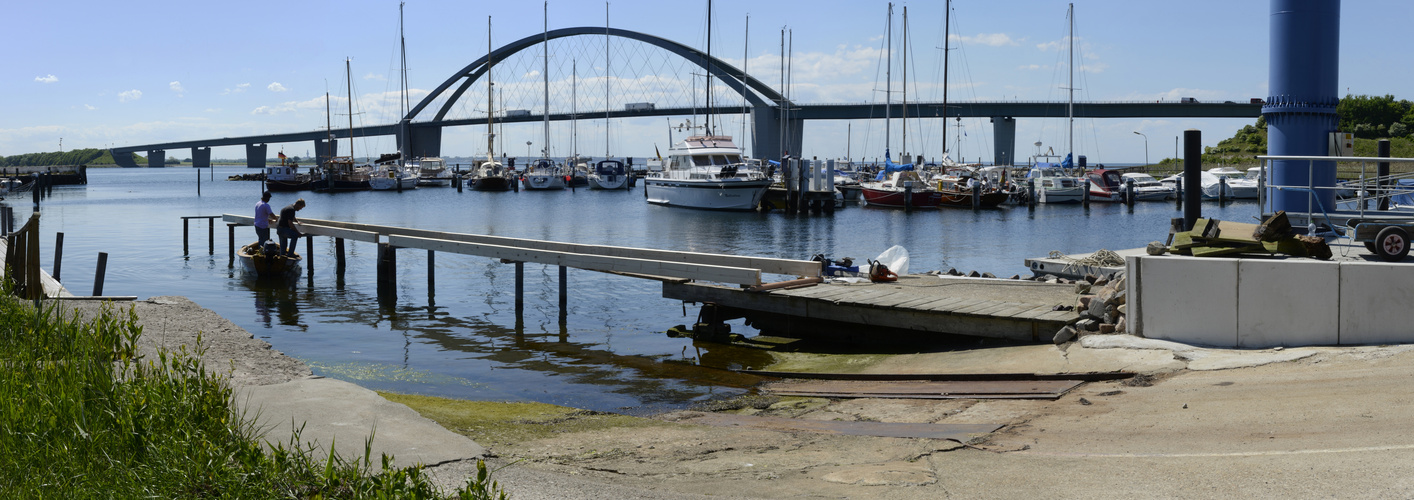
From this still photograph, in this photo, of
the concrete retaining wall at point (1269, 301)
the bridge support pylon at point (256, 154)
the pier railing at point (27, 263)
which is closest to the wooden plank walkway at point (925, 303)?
the concrete retaining wall at point (1269, 301)

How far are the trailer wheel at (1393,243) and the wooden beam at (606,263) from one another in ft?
22.9

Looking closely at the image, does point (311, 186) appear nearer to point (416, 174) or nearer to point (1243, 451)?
point (416, 174)

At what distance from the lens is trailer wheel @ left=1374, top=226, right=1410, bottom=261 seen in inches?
358

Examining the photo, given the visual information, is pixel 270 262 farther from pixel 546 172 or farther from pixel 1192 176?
pixel 546 172

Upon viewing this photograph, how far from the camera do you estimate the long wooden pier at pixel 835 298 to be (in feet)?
38.3

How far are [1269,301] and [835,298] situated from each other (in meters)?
5.25

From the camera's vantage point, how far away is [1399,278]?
8398mm

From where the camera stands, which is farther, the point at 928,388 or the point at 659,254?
the point at 659,254

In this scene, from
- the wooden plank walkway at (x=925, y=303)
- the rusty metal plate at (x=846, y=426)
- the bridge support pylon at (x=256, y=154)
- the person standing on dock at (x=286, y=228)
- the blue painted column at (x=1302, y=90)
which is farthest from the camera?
the bridge support pylon at (x=256, y=154)

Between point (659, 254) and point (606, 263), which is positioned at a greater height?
point (659, 254)

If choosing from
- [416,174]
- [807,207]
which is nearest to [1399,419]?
[807,207]

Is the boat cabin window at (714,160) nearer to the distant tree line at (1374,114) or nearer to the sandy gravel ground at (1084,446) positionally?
the sandy gravel ground at (1084,446)

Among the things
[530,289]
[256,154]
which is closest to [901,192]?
[530,289]

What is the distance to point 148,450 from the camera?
17.6 ft
